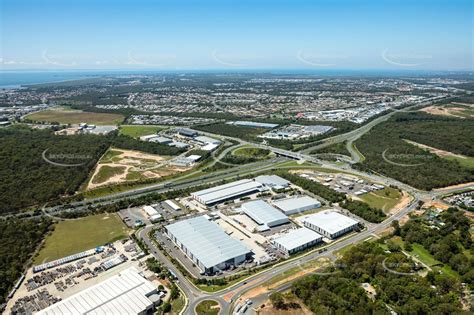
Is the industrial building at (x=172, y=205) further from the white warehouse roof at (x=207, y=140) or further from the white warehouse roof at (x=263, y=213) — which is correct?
the white warehouse roof at (x=207, y=140)

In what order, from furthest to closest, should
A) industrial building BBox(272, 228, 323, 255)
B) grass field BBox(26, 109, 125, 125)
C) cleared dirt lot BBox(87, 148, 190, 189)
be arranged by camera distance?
grass field BBox(26, 109, 125, 125) < cleared dirt lot BBox(87, 148, 190, 189) < industrial building BBox(272, 228, 323, 255)

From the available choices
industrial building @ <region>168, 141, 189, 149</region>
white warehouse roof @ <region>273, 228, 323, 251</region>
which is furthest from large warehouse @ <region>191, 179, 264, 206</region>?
industrial building @ <region>168, 141, 189, 149</region>

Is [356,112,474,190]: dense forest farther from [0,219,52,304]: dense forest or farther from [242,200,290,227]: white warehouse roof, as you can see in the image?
[0,219,52,304]: dense forest

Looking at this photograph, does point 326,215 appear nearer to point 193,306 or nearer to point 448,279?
point 448,279

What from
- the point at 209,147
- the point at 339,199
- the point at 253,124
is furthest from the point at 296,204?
the point at 253,124

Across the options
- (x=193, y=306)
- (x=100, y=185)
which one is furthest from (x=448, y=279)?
(x=100, y=185)

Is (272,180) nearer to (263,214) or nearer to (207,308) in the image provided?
(263,214)

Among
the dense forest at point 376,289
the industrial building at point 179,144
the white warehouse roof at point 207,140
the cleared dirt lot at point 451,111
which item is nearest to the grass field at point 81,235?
the dense forest at point 376,289
